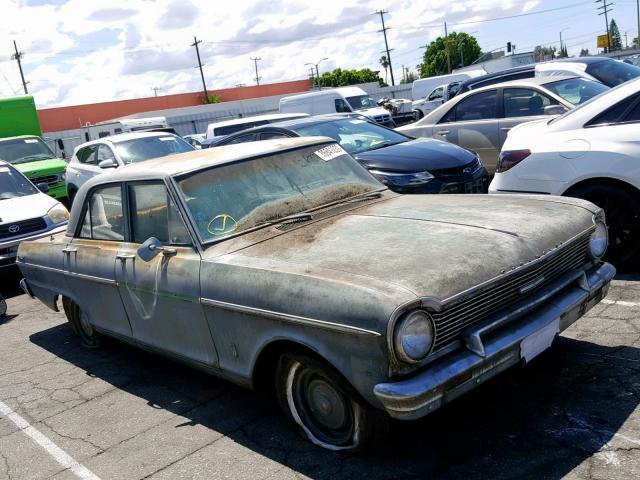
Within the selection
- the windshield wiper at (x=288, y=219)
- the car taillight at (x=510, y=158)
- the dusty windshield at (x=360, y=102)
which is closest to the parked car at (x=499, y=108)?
the car taillight at (x=510, y=158)

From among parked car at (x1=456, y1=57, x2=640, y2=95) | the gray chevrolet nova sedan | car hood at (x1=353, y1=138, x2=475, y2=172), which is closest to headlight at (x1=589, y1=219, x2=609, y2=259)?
the gray chevrolet nova sedan

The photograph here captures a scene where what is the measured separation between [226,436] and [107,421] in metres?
0.96

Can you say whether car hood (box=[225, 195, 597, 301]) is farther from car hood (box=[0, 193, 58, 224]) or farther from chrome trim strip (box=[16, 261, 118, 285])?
car hood (box=[0, 193, 58, 224])

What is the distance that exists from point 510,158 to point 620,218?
3.44ft

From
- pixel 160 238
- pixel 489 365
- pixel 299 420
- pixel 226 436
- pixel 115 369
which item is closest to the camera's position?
pixel 489 365

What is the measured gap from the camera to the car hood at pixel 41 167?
515 inches

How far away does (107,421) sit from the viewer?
4.17m

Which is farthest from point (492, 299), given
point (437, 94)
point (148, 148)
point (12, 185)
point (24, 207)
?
point (437, 94)

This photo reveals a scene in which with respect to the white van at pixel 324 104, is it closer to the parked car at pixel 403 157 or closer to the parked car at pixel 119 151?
the parked car at pixel 119 151

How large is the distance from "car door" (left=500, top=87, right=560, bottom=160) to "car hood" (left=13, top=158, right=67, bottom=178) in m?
9.29

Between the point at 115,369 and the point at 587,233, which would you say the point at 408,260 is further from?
the point at 115,369

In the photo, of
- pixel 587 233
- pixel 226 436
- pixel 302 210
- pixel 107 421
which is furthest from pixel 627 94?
pixel 107 421

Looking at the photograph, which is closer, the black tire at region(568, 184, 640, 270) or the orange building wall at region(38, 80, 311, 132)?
the black tire at region(568, 184, 640, 270)

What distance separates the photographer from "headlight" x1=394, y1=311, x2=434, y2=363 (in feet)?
8.96
